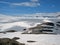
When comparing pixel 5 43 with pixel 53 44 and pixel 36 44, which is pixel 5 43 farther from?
pixel 53 44

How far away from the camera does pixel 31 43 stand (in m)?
19.5

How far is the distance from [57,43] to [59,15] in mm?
30702

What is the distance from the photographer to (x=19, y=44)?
730 inches

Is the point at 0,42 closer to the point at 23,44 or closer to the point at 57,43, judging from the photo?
the point at 23,44

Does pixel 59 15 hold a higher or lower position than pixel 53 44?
higher

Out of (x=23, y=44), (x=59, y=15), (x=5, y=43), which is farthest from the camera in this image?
(x=59, y=15)

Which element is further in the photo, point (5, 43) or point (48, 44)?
point (48, 44)

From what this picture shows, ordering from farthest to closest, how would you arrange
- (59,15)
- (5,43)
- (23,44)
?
(59,15)
(23,44)
(5,43)

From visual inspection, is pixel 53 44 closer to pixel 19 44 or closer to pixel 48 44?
pixel 48 44

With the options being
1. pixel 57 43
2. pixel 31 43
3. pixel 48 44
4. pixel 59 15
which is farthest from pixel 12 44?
pixel 59 15

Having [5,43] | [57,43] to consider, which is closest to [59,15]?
[57,43]

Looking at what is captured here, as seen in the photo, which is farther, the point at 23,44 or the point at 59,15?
the point at 59,15

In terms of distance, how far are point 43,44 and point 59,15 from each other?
3160 centimetres

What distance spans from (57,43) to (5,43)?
19.6 ft
